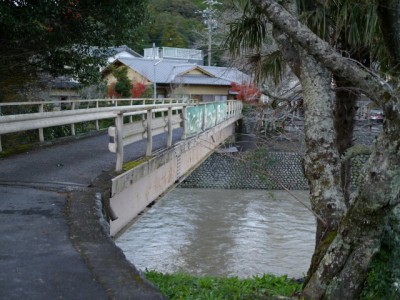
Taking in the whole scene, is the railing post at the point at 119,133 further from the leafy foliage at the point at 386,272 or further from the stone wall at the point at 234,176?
the stone wall at the point at 234,176

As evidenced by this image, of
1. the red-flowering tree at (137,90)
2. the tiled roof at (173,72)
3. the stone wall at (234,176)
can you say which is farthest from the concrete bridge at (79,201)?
the tiled roof at (173,72)

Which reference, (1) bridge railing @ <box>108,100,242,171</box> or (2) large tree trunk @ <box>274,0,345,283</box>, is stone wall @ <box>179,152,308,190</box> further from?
(2) large tree trunk @ <box>274,0,345,283</box>

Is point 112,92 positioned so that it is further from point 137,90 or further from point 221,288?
point 221,288

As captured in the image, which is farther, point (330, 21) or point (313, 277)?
point (330, 21)

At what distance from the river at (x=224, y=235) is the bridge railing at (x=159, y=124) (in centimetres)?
267

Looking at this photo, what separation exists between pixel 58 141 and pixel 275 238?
373 inches

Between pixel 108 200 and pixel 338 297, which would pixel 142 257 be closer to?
pixel 108 200

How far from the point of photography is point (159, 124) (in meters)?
10.1

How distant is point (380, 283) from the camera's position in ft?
16.0

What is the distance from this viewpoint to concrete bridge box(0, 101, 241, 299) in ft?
12.0

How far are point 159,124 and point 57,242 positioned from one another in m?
5.70

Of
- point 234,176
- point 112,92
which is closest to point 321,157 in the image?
point 234,176

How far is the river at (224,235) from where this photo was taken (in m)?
15.2

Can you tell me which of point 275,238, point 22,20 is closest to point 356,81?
point 22,20
